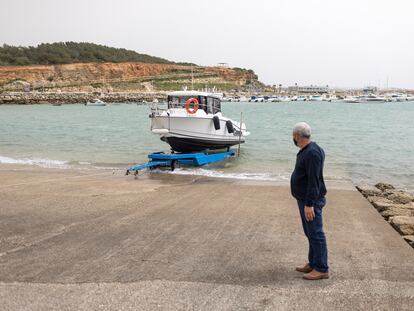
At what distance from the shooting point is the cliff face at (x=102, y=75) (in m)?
114

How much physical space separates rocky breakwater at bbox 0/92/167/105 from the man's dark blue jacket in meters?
93.5

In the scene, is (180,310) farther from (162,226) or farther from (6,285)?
(162,226)

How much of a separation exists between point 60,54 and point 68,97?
125 feet

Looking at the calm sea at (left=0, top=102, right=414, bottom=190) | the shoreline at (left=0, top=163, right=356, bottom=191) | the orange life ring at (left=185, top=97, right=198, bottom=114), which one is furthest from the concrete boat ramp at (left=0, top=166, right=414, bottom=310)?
the orange life ring at (left=185, top=97, right=198, bottom=114)

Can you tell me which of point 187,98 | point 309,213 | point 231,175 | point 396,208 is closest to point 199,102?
point 187,98

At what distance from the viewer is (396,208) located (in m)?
9.55

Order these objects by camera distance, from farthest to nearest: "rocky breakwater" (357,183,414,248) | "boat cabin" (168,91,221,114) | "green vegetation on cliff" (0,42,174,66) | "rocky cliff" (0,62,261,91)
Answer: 1. "green vegetation on cliff" (0,42,174,66)
2. "rocky cliff" (0,62,261,91)
3. "boat cabin" (168,91,221,114)
4. "rocky breakwater" (357,183,414,248)

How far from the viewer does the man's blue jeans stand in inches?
198

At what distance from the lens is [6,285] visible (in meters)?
4.97

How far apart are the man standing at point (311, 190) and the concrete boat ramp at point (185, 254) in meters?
0.25

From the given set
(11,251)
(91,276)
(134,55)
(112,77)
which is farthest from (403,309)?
(134,55)

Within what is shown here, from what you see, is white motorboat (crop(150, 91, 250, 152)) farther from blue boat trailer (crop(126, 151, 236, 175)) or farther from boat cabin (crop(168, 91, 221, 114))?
blue boat trailer (crop(126, 151, 236, 175))

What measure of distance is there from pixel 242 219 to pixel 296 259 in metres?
2.35

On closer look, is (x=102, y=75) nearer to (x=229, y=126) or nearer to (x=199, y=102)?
(x=229, y=126)
